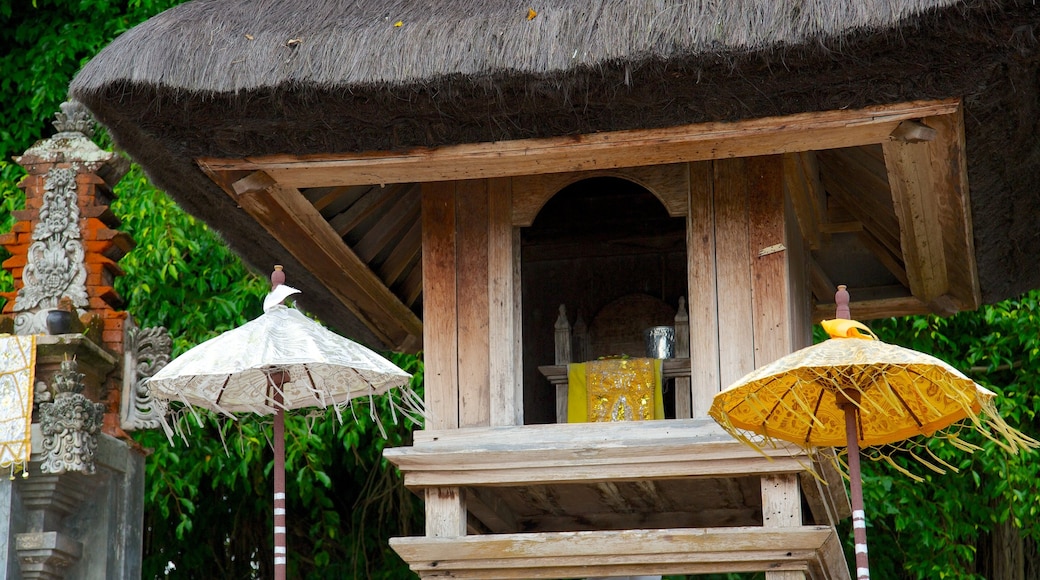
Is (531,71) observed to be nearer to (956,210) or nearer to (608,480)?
(608,480)

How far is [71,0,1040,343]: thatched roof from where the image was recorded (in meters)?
5.45

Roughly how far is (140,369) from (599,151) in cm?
347

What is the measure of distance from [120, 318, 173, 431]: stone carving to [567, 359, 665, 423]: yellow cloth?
2.65 meters

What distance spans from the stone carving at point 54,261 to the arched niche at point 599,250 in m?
2.66

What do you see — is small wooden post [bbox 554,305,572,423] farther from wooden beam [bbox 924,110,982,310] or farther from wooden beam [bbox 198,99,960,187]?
wooden beam [bbox 924,110,982,310]

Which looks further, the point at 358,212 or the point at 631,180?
the point at 358,212

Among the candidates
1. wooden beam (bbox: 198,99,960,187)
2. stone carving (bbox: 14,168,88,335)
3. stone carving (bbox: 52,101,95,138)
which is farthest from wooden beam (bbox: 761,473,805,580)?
stone carving (bbox: 52,101,95,138)


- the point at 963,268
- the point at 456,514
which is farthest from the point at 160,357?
the point at 963,268

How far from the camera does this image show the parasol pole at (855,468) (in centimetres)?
495

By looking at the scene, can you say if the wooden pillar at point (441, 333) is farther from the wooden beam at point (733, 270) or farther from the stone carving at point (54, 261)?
the stone carving at point (54, 261)

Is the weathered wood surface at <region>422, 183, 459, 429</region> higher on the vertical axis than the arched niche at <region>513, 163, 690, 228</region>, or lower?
lower

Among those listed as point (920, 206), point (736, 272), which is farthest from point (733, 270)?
point (920, 206)

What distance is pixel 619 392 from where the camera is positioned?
6.96m

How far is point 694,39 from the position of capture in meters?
5.52
